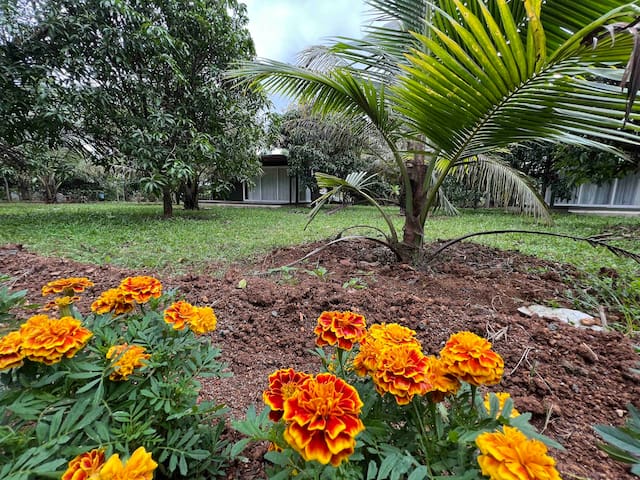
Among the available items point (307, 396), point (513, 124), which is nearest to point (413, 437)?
point (307, 396)

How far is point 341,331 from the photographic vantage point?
70 cm

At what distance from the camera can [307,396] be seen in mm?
482

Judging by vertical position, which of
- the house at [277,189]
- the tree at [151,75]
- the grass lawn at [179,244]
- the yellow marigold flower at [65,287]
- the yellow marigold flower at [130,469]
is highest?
the tree at [151,75]

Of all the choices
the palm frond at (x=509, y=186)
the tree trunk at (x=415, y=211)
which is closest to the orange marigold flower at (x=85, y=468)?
the tree trunk at (x=415, y=211)

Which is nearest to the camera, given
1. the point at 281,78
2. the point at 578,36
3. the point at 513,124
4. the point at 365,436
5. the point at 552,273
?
the point at 365,436

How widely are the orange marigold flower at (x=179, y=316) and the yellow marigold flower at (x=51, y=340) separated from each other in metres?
0.18

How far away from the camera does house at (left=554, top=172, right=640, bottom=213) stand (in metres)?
9.35

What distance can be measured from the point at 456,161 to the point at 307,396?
1.74 metres

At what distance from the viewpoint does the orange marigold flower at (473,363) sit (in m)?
0.59

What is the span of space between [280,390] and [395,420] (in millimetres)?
283

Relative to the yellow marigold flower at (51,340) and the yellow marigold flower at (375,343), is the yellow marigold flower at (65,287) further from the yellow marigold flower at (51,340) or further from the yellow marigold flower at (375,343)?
the yellow marigold flower at (375,343)

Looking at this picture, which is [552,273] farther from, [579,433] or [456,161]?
[579,433]

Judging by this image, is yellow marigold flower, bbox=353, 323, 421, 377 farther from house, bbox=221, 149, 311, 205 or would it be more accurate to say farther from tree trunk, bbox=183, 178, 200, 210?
house, bbox=221, 149, 311, 205

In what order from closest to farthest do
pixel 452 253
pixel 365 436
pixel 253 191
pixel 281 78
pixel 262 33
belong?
pixel 365 436
pixel 281 78
pixel 452 253
pixel 262 33
pixel 253 191
